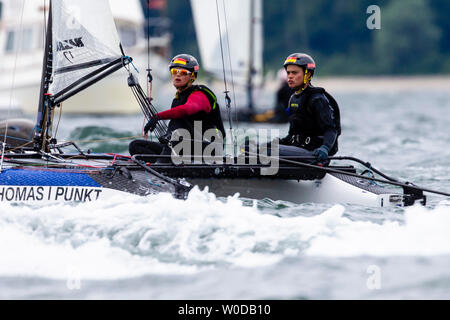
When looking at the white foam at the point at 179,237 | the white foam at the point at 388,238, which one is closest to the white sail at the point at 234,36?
the white foam at the point at 179,237

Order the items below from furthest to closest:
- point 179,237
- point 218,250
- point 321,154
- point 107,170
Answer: point 321,154 → point 107,170 → point 179,237 → point 218,250

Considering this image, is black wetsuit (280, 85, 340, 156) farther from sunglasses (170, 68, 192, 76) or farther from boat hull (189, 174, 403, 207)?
sunglasses (170, 68, 192, 76)

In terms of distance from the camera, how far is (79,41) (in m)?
7.68

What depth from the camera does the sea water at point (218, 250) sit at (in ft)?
16.7

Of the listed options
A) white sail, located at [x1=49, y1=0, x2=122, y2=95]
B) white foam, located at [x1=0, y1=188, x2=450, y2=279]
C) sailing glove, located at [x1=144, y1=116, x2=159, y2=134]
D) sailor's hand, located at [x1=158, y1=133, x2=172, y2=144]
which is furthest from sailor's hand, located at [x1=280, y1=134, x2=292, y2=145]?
white sail, located at [x1=49, y1=0, x2=122, y2=95]

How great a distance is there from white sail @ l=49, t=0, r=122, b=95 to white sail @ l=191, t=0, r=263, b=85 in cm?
1406

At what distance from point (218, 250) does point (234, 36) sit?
55.5 feet

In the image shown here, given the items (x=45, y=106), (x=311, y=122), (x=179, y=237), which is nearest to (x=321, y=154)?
(x=311, y=122)

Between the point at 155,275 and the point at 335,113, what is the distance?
2913mm

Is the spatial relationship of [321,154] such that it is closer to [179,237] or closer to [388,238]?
[388,238]

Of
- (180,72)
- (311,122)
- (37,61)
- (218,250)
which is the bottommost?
(218,250)

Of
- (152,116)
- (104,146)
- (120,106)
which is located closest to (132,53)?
(120,106)

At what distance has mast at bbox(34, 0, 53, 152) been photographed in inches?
302

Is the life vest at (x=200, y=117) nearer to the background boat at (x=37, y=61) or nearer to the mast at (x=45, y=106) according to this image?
the mast at (x=45, y=106)
